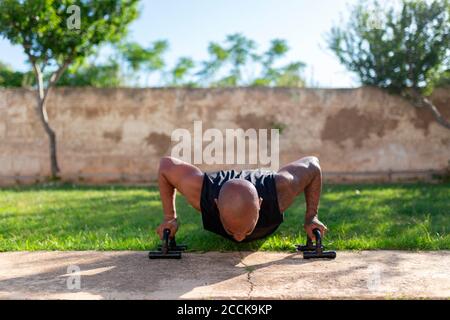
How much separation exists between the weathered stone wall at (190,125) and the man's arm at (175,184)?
6.52 m

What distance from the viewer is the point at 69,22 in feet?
29.7

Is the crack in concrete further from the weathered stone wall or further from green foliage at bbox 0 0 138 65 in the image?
green foliage at bbox 0 0 138 65

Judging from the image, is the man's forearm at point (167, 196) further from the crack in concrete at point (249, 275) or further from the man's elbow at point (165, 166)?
the crack in concrete at point (249, 275)

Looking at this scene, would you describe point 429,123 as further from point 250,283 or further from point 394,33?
point 250,283

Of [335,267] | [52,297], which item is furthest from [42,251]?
[335,267]

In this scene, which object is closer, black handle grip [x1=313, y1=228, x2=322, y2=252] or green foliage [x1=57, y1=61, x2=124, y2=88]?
black handle grip [x1=313, y1=228, x2=322, y2=252]

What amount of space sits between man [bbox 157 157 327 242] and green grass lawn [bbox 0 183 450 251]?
0.46 metres

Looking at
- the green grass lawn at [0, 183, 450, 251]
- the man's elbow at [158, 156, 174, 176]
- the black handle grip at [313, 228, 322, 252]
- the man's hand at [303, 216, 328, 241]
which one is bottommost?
the green grass lawn at [0, 183, 450, 251]

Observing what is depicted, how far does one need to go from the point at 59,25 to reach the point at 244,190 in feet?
24.8

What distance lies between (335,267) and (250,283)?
2.02 ft

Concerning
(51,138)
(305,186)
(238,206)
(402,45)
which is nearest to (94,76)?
(51,138)

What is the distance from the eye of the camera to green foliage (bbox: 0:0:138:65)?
8.80 meters

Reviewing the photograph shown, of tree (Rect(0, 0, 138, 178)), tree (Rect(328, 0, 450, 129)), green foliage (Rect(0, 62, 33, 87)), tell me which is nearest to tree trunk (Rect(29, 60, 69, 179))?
tree (Rect(0, 0, 138, 178))

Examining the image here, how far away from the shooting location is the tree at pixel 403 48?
898 centimetres
